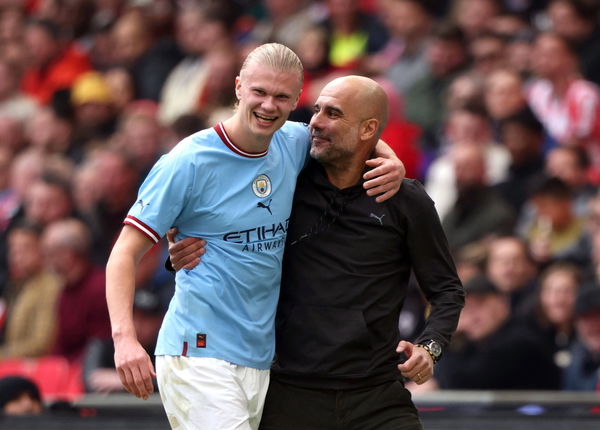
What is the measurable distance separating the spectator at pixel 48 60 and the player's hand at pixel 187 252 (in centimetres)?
844

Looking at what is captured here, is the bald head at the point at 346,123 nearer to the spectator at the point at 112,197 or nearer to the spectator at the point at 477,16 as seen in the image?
the spectator at the point at 477,16

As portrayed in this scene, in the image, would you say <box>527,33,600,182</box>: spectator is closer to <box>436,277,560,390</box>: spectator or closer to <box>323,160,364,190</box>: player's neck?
<box>436,277,560,390</box>: spectator

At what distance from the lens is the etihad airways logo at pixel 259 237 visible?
446 centimetres

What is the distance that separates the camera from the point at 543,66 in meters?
8.95

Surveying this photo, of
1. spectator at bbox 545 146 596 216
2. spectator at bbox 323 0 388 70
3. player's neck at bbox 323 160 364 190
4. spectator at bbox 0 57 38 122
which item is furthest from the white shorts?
spectator at bbox 0 57 38 122

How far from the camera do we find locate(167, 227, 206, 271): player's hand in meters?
4.47

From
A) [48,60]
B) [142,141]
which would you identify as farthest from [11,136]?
[142,141]

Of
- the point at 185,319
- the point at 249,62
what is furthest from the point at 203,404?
the point at 249,62

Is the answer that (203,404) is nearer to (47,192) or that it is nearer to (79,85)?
(47,192)

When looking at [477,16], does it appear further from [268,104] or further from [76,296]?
[268,104]

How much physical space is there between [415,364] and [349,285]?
0.44 m

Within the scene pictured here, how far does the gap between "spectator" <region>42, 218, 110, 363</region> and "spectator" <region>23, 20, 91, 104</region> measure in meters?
3.60

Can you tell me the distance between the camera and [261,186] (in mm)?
4535

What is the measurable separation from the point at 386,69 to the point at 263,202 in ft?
18.9
